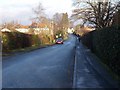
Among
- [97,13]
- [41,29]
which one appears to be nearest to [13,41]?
[97,13]

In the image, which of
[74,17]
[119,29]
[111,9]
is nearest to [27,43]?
[74,17]

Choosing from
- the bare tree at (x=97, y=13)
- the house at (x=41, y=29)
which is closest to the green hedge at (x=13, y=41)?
the bare tree at (x=97, y=13)

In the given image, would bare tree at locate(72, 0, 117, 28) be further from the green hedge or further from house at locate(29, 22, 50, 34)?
house at locate(29, 22, 50, 34)

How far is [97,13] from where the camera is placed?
155ft

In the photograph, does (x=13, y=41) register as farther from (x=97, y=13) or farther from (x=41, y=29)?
(x=41, y=29)

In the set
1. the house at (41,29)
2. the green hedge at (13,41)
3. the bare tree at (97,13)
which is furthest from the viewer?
the house at (41,29)

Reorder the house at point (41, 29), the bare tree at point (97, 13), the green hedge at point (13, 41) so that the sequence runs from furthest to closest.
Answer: the house at point (41, 29), the bare tree at point (97, 13), the green hedge at point (13, 41)

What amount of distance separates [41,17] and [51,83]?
67501 millimetres

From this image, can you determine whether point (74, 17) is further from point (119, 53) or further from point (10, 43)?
point (119, 53)

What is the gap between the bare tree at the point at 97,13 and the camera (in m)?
45.2

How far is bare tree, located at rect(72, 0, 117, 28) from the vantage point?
45.2 metres

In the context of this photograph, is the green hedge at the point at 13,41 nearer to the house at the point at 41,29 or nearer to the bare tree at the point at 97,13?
the bare tree at the point at 97,13

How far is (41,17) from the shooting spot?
254ft

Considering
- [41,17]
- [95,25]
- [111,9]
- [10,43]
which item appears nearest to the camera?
[10,43]
